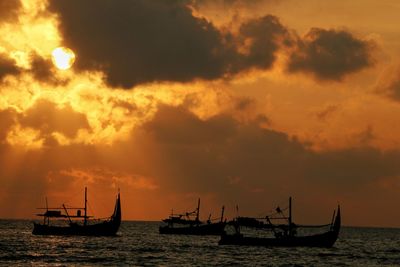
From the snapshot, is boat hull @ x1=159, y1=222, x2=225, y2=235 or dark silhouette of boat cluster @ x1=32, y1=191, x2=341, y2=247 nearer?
dark silhouette of boat cluster @ x1=32, y1=191, x2=341, y2=247

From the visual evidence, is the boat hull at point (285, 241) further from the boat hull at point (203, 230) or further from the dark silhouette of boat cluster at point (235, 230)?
the boat hull at point (203, 230)

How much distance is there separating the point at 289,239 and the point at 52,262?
37.5m

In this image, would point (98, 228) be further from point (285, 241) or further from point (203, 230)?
point (285, 241)

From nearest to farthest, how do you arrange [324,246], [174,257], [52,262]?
[52,262]
[174,257]
[324,246]

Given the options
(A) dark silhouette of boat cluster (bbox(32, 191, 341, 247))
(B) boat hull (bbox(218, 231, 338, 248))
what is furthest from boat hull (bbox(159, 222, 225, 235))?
(B) boat hull (bbox(218, 231, 338, 248))

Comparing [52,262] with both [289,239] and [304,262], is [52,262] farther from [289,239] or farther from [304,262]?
[289,239]

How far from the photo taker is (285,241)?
103 metres

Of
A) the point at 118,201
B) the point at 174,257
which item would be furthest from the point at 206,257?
the point at 118,201

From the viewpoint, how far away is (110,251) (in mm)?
98625

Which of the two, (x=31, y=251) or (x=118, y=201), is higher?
(x=118, y=201)

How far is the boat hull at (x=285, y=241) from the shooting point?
103 m

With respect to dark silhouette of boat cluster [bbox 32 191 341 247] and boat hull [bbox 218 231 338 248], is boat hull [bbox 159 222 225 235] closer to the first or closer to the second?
dark silhouette of boat cluster [bbox 32 191 341 247]

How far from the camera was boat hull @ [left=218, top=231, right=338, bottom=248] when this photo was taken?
338ft

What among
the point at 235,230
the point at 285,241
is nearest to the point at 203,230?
the point at 235,230
